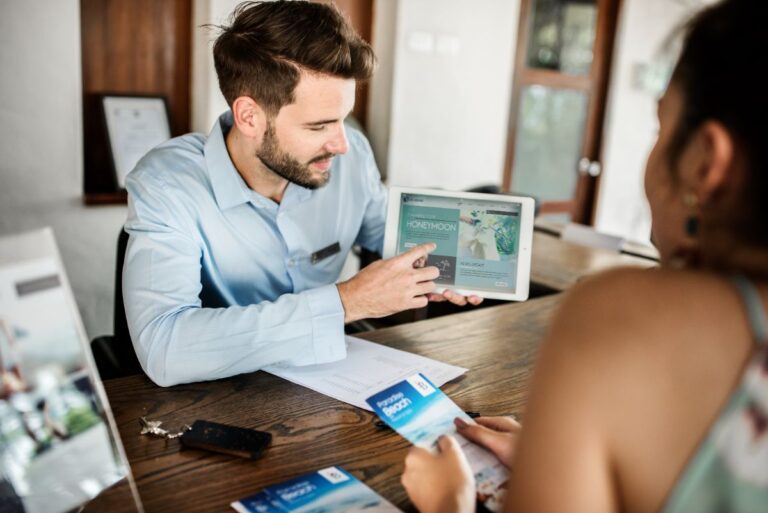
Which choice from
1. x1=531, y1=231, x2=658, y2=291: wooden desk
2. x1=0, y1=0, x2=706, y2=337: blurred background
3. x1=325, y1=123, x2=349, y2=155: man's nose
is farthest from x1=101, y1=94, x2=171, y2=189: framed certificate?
x1=531, y1=231, x2=658, y2=291: wooden desk

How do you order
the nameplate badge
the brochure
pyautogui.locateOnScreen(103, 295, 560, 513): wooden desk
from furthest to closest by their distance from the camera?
1. the nameplate badge
2. pyautogui.locateOnScreen(103, 295, 560, 513): wooden desk
3. the brochure

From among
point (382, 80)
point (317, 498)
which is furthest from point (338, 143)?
point (382, 80)

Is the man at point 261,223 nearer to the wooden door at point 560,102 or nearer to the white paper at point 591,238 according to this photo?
the white paper at point 591,238

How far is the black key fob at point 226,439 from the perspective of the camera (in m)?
1.02

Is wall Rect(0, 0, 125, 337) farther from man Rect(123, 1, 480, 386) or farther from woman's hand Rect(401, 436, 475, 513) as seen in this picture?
woman's hand Rect(401, 436, 475, 513)

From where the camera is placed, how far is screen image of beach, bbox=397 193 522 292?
1.50 metres

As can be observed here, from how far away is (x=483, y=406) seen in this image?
1252 mm

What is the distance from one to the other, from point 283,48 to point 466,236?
2.01 ft

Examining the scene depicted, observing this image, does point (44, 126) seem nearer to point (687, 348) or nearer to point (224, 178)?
point (224, 178)

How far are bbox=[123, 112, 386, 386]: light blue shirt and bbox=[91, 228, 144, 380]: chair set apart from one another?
0.15 metres

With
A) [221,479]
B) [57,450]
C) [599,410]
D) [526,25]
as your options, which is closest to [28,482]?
[57,450]

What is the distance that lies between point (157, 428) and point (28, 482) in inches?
13.9

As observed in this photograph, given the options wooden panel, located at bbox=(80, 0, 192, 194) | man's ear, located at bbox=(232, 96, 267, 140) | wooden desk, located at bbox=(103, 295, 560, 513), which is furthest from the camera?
wooden panel, located at bbox=(80, 0, 192, 194)

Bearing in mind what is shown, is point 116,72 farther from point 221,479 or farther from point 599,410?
point 599,410
